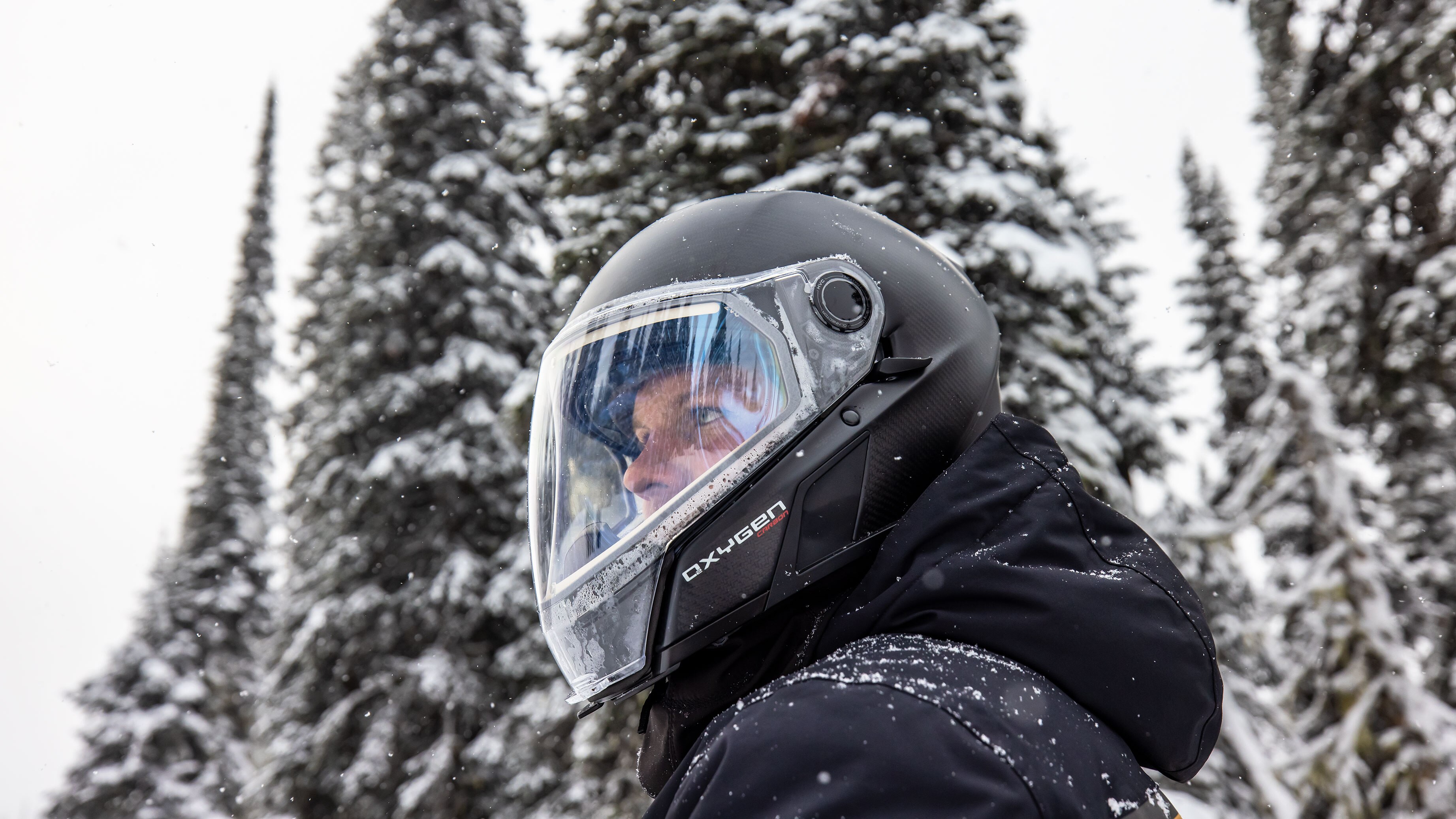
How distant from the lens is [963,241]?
631 cm

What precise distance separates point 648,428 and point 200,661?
21761mm

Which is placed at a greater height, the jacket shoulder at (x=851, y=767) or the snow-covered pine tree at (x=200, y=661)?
the jacket shoulder at (x=851, y=767)

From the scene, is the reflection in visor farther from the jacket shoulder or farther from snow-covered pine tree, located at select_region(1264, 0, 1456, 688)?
snow-covered pine tree, located at select_region(1264, 0, 1456, 688)

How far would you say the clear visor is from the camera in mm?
1765

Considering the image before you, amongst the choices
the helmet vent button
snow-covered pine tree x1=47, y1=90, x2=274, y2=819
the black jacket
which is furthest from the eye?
snow-covered pine tree x1=47, y1=90, x2=274, y2=819

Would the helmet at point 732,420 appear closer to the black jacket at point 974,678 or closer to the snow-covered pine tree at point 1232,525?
the black jacket at point 974,678

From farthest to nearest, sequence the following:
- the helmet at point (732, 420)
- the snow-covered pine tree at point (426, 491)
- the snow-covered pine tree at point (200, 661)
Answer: the snow-covered pine tree at point (200, 661), the snow-covered pine tree at point (426, 491), the helmet at point (732, 420)

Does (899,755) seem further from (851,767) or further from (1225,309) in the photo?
(1225,309)

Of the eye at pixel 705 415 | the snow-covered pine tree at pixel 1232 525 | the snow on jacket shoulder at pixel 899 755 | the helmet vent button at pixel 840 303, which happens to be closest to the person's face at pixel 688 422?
the eye at pixel 705 415

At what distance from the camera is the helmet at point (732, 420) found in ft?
5.62

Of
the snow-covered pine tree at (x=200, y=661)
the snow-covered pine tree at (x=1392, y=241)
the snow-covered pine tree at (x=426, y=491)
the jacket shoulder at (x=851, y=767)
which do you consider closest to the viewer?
the jacket shoulder at (x=851, y=767)

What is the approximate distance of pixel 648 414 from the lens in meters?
1.90

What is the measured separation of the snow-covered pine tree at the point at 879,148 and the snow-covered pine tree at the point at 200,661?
48.2ft

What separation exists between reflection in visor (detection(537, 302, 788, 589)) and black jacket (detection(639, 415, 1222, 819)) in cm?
34
